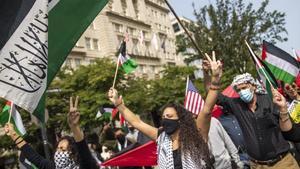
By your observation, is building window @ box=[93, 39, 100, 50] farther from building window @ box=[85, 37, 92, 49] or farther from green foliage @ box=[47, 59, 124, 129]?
green foliage @ box=[47, 59, 124, 129]

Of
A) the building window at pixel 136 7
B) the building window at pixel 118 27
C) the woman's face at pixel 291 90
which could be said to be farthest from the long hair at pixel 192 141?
the building window at pixel 136 7

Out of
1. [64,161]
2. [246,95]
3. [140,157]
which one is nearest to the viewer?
[64,161]

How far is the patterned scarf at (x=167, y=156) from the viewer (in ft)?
15.2

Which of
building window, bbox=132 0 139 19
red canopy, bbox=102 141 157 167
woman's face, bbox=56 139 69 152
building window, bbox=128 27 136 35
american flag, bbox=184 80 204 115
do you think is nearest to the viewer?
woman's face, bbox=56 139 69 152

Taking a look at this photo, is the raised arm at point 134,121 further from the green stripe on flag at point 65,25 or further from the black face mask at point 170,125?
the green stripe on flag at point 65,25

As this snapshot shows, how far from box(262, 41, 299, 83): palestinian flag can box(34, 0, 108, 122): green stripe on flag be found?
9.64 ft

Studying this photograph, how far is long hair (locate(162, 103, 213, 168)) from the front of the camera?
4.71 metres

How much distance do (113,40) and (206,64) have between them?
50.5 metres

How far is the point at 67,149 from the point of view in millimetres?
5469

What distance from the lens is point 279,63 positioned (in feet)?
24.7

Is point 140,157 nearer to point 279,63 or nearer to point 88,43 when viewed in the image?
point 279,63

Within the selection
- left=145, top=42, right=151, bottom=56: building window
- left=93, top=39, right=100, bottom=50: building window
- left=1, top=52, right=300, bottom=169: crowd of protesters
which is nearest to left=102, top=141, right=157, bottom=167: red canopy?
left=1, top=52, right=300, bottom=169: crowd of protesters

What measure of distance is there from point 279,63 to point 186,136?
3.19 meters

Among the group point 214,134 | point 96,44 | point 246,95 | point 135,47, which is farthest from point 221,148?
point 135,47
